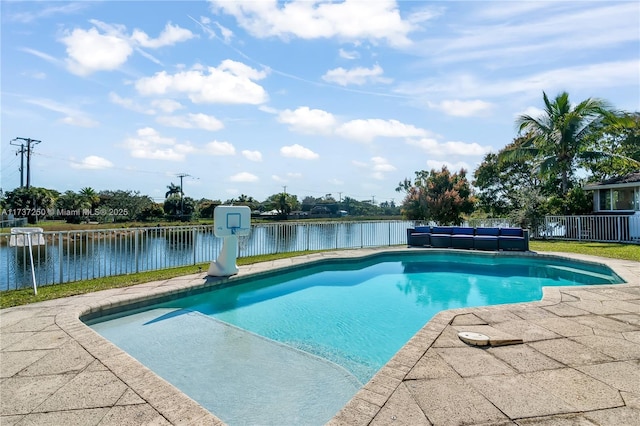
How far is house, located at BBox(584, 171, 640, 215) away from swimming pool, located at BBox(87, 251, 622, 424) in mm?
6803

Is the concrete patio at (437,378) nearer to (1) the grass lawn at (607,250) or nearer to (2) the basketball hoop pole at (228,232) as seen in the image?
(2) the basketball hoop pole at (228,232)

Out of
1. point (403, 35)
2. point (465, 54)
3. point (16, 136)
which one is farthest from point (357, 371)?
point (16, 136)

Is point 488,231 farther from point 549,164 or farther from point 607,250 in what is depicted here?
point 549,164

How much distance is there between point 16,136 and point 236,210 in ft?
116

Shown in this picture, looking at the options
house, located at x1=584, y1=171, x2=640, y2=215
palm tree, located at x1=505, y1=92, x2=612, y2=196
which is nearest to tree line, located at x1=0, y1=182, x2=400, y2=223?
palm tree, located at x1=505, y1=92, x2=612, y2=196

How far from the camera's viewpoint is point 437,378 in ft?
7.52

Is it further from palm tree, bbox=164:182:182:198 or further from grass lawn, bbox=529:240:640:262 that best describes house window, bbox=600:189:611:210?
palm tree, bbox=164:182:182:198

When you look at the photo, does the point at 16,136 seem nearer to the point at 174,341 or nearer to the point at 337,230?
the point at 337,230

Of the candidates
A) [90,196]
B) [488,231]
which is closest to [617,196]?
[488,231]

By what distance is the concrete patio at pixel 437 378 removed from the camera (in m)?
1.90

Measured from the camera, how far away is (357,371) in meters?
3.19

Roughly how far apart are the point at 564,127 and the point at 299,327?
14540 millimetres

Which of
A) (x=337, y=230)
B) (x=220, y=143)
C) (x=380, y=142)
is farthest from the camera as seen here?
(x=220, y=143)

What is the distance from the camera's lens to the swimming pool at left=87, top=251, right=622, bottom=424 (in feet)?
8.89
